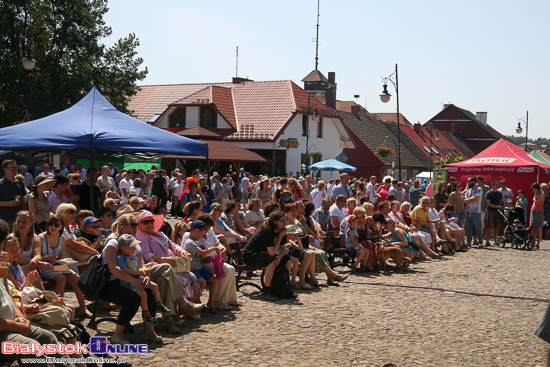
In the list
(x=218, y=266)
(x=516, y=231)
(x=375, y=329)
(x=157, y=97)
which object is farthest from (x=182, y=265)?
(x=157, y=97)

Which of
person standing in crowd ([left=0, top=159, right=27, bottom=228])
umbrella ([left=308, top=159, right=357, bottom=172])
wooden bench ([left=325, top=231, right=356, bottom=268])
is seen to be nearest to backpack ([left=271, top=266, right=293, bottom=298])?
wooden bench ([left=325, top=231, right=356, bottom=268])

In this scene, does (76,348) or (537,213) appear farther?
(537,213)

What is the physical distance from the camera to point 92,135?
440 inches

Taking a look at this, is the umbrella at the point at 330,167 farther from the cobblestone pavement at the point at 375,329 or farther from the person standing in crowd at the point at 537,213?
the cobblestone pavement at the point at 375,329

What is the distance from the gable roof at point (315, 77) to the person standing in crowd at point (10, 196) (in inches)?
3504

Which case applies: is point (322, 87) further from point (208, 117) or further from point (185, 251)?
point (185, 251)

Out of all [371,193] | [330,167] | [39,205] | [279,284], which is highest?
[330,167]

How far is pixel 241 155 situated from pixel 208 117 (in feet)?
32.7

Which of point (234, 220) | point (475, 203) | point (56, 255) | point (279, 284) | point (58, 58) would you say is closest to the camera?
point (56, 255)

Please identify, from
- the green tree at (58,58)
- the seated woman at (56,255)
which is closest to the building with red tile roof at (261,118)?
the green tree at (58,58)

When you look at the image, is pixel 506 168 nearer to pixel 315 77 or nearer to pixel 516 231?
pixel 516 231

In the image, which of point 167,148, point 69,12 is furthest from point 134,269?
point 69,12

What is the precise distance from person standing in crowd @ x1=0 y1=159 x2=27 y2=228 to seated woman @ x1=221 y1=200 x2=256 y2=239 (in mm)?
3505

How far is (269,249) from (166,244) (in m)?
2.12
